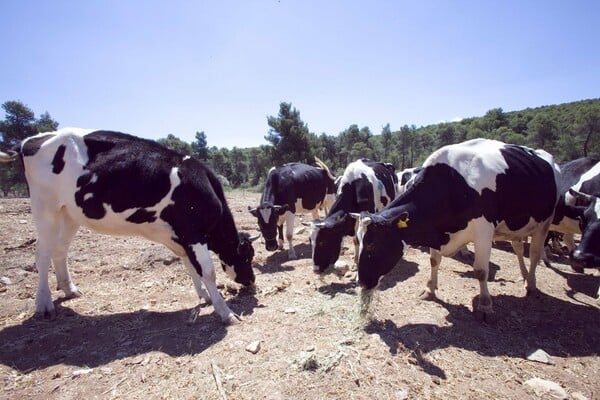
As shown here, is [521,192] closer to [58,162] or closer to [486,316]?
[486,316]

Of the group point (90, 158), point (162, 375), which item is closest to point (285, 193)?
point (90, 158)

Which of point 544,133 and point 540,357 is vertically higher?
point 544,133

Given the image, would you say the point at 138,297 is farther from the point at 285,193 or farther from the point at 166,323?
the point at 285,193

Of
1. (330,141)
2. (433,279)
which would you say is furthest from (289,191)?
(330,141)

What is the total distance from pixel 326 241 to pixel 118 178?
4.14 m

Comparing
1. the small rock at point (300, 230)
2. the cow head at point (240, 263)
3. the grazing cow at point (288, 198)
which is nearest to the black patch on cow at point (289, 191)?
the grazing cow at point (288, 198)

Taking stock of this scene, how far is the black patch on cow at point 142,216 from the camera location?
4.78 m

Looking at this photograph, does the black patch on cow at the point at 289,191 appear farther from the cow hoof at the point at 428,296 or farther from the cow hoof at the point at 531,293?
the cow hoof at the point at 531,293

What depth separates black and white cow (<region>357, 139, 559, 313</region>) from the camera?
480 cm

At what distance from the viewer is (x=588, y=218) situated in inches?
197

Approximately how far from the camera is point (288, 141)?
121ft

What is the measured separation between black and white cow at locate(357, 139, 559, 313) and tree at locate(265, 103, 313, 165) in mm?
31234

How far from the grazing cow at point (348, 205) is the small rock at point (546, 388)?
3640 millimetres

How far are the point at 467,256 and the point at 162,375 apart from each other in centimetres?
772
